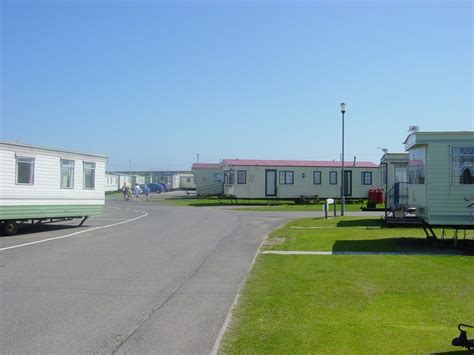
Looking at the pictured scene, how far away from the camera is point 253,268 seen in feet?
35.8

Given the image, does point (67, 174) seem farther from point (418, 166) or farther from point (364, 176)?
point (364, 176)

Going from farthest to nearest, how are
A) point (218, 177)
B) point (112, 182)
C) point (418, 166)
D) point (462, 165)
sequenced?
point (112, 182)
point (218, 177)
point (418, 166)
point (462, 165)

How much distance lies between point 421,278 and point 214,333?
192 inches

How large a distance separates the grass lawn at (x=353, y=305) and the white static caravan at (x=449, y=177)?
A: 2.19m

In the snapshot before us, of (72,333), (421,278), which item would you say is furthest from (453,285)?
(72,333)

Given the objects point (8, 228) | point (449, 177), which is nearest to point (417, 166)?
point (449, 177)

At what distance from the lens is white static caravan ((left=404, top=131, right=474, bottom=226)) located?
1415 cm

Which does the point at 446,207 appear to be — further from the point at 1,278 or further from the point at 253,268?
the point at 1,278

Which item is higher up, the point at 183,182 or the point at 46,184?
the point at 183,182

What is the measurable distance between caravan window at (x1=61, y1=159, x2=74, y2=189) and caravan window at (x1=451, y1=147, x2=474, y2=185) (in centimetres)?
1346

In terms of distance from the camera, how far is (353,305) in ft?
24.5

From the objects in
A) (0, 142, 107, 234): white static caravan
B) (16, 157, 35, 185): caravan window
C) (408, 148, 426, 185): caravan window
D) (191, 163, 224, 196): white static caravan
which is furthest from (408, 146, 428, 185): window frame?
(191, 163, 224, 196): white static caravan

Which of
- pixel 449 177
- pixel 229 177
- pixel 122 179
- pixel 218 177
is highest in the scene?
pixel 122 179

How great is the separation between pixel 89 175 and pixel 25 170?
12.0 feet
